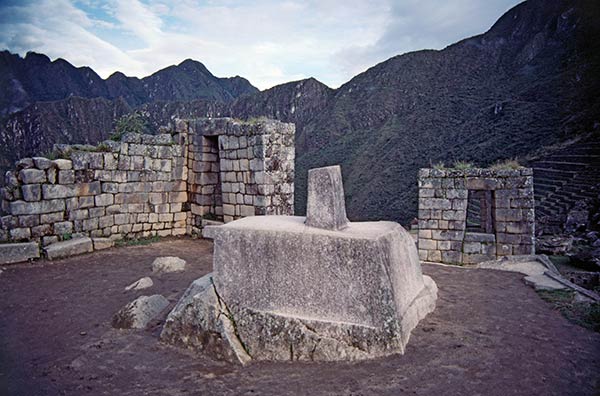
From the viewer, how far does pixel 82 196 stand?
28.4ft

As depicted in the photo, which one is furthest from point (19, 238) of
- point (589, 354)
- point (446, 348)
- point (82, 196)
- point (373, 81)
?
point (373, 81)

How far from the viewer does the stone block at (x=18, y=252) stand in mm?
7344

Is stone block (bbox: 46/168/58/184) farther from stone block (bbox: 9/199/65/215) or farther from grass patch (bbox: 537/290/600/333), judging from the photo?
grass patch (bbox: 537/290/600/333)

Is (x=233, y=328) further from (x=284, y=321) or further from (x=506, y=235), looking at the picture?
(x=506, y=235)

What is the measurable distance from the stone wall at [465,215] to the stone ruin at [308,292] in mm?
7101

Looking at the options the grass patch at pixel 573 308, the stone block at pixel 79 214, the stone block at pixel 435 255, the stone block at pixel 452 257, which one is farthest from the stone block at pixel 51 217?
the stone block at pixel 452 257

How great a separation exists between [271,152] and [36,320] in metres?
5.34

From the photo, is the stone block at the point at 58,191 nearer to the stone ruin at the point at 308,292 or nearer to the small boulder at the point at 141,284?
the small boulder at the point at 141,284

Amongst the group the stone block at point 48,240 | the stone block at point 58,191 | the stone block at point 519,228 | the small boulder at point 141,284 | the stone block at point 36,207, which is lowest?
the small boulder at point 141,284

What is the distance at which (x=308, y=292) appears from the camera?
3.55m

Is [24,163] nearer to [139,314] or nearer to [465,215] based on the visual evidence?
[139,314]

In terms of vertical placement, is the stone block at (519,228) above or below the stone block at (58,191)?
below

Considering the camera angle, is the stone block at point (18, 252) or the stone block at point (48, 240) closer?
the stone block at point (18, 252)

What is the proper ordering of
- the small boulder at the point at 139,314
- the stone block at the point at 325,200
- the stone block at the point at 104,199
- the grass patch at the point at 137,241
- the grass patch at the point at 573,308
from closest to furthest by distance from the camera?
the stone block at the point at 325,200 → the grass patch at the point at 573,308 → the small boulder at the point at 139,314 → the stone block at the point at 104,199 → the grass patch at the point at 137,241
